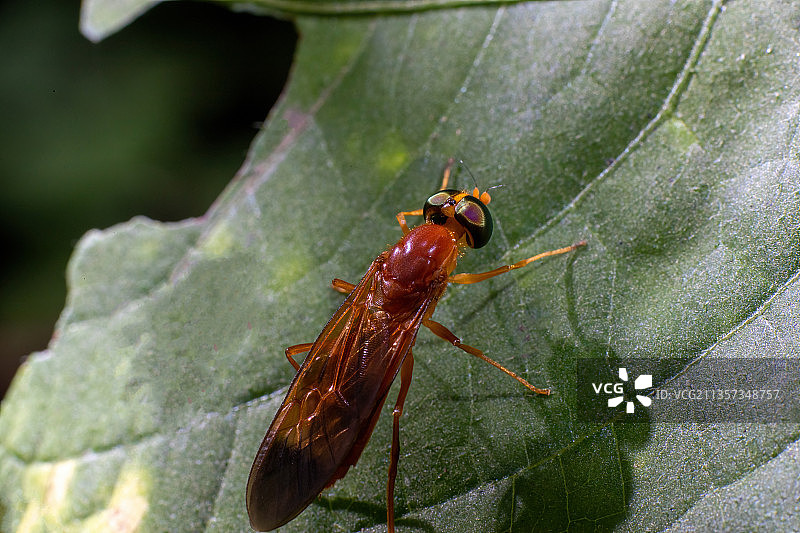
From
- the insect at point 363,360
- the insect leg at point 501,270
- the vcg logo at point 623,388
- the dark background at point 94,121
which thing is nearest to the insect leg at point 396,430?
the insect at point 363,360

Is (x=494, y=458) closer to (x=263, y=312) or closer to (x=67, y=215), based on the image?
(x=263, y=312)

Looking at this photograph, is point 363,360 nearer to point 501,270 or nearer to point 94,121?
point 501,270

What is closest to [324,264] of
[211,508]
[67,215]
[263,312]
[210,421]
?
[263,312]

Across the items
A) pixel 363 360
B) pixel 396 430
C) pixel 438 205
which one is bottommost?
pixel 396 430

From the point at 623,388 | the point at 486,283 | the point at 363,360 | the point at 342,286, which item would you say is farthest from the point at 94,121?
the point at 623,388

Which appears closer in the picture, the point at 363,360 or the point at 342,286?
the point at 363,360

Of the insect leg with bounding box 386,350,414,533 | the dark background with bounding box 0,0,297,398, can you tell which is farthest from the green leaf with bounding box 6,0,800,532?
the dark background with bounding box 0,0,297,398

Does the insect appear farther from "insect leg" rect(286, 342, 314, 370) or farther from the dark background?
Result: the dark background

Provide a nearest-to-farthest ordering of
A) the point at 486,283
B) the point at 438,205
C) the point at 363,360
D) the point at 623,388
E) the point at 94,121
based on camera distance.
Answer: the point at 623,388 < the point at 363,360 < the point at 486,283 < the point at 438,205 < the point at 94,121
